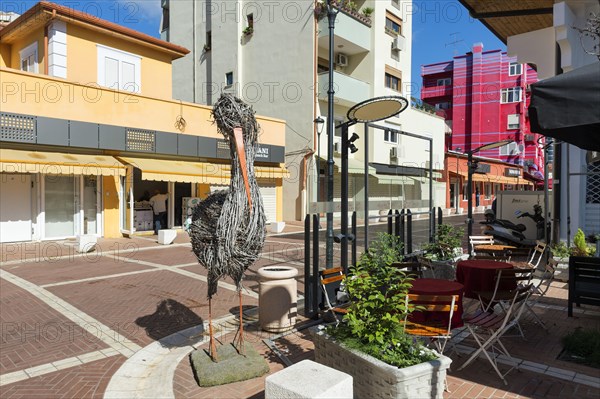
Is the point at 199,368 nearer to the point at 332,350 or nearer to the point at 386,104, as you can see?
the point at 332,350

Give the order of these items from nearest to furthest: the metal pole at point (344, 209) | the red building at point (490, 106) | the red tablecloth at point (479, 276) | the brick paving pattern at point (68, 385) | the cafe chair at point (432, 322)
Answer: the cafe chair at point (432, 322) < the brick paving pattern at point (68, 385) < the red tablecloth at point (479, 276) < the metal pole at point (344, 209) < the red building at point (490, 106)

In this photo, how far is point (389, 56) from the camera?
26172mm

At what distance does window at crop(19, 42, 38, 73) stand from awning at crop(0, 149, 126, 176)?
15.9ft

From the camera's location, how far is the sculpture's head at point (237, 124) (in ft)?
13.1

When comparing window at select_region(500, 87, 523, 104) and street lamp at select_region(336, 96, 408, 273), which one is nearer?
street lamp at select_region(336, 96, 408, 273)

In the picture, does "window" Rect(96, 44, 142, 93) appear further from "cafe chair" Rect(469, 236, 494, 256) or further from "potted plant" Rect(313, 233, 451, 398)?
"potted plant" Rect(313, 233, 451, 398)

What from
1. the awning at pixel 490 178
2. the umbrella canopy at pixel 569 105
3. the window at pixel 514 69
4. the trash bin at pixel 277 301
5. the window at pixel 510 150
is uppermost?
the window at pixel 514 69

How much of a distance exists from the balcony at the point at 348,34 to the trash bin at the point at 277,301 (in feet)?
61.2

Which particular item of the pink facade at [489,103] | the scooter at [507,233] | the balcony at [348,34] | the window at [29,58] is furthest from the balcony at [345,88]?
the pink facade at [489,103]

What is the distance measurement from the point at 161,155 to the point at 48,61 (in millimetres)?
5023

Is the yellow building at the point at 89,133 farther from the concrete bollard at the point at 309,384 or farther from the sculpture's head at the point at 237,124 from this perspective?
the concrete bollard at the point at 309,384

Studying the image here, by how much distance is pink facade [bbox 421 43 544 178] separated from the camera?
41.8m

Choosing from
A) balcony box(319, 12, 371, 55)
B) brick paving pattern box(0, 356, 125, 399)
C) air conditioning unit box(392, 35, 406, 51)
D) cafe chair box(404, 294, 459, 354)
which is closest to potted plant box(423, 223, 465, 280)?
cafe chair box(404, 294, 459, 354)

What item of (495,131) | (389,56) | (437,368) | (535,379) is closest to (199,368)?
(437,368)
